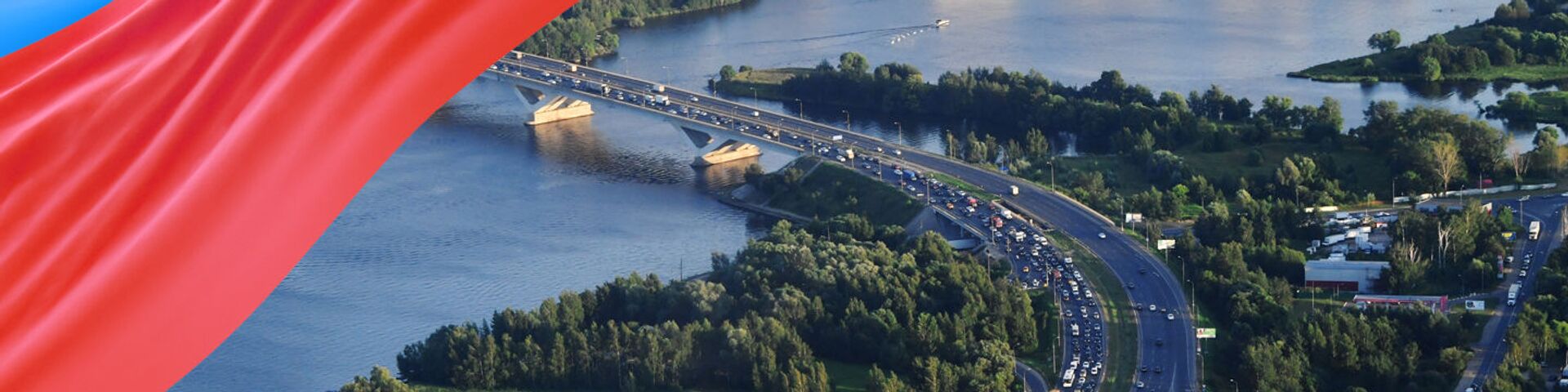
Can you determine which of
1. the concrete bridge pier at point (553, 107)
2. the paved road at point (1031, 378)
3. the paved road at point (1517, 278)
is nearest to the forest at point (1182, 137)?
the paved road at point (1517, 278)

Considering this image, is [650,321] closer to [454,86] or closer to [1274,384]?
[1274,384]

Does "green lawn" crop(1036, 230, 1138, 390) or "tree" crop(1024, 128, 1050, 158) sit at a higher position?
"tree" crop(1024, 128, 1050, 158)

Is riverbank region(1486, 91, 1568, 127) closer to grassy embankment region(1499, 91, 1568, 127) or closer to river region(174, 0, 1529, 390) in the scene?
grassy embankment region(1499, 91, 1568, 127)

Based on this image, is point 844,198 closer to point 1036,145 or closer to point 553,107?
point 1036,145

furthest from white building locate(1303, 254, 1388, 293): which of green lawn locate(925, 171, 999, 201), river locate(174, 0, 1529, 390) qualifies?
river locate(174, 0, 1529, 390)

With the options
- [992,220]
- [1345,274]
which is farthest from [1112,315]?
[992,220]

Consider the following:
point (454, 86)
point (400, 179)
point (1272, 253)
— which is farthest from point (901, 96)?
point (454, 86)
